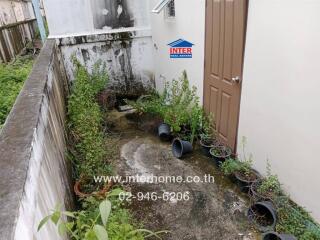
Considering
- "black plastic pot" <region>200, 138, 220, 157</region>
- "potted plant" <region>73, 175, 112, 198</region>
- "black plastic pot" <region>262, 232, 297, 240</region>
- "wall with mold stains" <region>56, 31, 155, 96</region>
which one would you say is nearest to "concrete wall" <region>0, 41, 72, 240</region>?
"potted plant" <region>73, 175, 112, 198</region>

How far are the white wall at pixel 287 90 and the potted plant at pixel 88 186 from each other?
72.9 inches

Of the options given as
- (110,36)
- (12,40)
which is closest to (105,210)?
(110,36)

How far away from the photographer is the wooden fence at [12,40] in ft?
31.5

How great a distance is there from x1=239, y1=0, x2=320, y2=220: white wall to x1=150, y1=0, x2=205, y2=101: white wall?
1207mm

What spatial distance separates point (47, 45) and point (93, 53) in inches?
44.0

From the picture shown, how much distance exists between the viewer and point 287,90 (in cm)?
251

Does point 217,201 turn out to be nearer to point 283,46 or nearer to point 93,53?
point 283,46

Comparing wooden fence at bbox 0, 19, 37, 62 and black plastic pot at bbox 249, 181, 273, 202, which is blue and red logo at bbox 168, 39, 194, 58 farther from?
wooden fence at bbox 0, 19, 37, 62

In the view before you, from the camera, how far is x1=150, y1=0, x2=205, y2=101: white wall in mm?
4012

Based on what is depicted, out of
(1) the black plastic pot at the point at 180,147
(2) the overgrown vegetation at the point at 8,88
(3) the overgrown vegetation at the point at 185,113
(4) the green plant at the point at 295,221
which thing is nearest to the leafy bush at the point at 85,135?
(2) the overgrown vegetation at the point at 8,88

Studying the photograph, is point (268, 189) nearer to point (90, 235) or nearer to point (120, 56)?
point (90, 235)

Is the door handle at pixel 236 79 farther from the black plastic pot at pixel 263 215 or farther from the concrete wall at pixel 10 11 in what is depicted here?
the concrete wall at pixel 10 11

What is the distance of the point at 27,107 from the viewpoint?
214 cm

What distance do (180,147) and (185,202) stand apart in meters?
1.12
